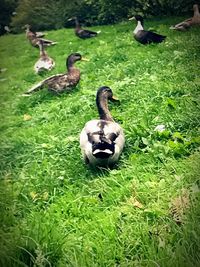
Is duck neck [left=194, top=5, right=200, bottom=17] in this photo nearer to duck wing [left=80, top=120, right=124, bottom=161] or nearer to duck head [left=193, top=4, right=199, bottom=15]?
duck head [left=193, top=4, right=199, bottom=15]

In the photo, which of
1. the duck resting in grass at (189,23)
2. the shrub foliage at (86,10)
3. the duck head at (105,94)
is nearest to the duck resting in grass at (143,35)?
the shrub foliage at (86,10)

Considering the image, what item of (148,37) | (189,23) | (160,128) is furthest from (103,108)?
(148,37)

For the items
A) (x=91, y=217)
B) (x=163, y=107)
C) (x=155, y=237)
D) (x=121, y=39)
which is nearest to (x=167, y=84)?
(x=163, y=107)

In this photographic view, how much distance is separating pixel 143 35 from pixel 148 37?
73 mm

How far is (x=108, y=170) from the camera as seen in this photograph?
2988 mm

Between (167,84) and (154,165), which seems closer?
(154,165)

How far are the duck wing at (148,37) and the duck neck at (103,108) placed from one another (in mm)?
848

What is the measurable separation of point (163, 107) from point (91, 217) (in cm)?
135

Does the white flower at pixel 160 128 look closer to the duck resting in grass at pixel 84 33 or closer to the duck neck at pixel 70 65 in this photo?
the duck resting in grass at pixel 84 33

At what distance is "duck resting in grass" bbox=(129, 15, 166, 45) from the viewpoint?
3.79 m

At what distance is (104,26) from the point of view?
4156mm

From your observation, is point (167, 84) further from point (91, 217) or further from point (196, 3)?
point (91, 217)

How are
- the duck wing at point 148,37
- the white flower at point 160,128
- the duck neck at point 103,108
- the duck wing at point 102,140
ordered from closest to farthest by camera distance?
1. the duck wing at point 102,140
2. the white flower at point 160,128
3. the duck neck at point 103,108
4. the duck wing at point 148,37

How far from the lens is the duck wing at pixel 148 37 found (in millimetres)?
4339
